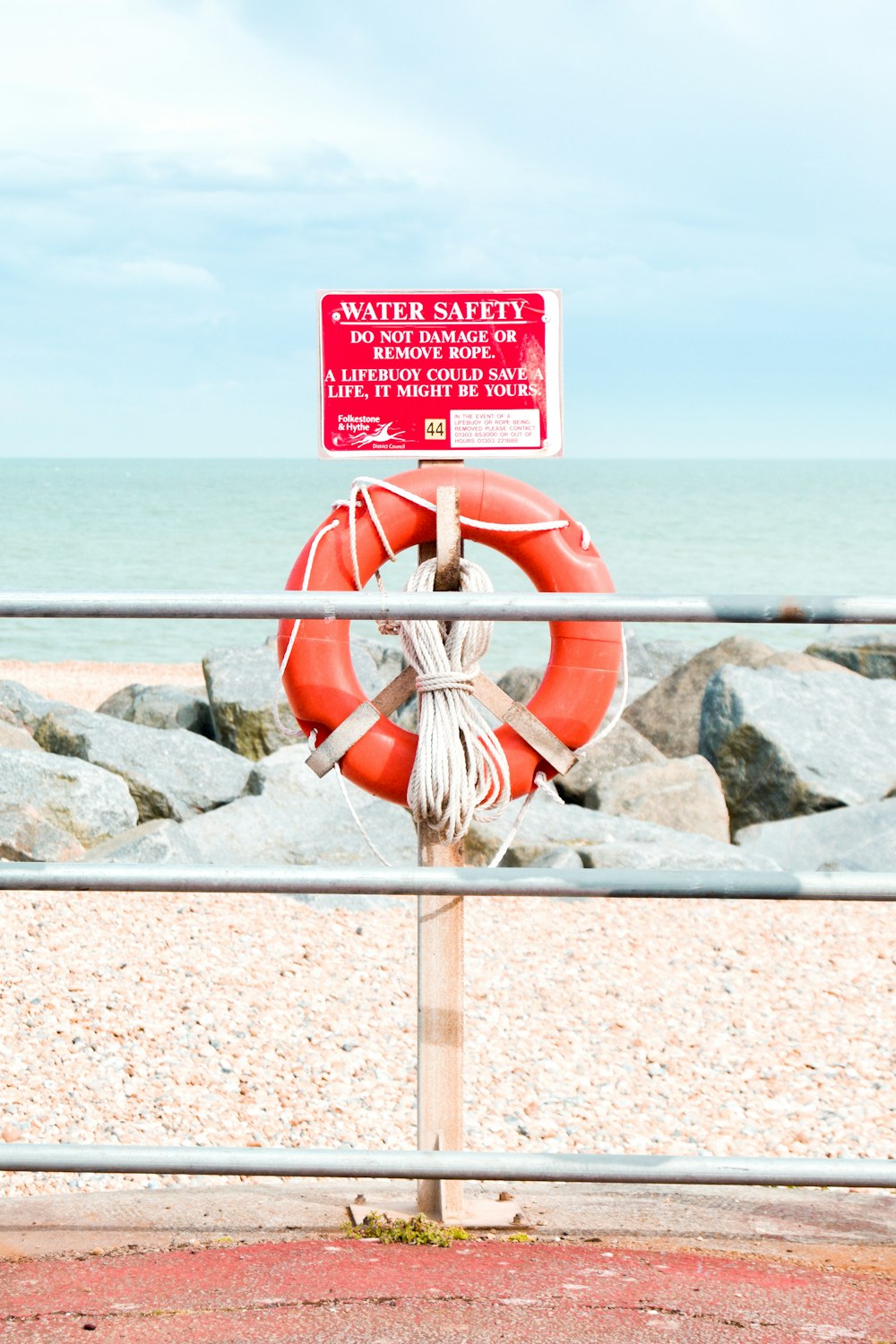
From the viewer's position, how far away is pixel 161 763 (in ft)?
22.9

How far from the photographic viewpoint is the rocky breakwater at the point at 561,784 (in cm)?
550

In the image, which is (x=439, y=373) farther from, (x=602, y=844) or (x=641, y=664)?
(x=641, y=664)

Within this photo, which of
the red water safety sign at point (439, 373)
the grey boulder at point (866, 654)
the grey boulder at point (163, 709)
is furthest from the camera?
the grey boulder at point (866, 654)

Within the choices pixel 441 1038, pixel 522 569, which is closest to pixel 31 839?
pixel 522 569

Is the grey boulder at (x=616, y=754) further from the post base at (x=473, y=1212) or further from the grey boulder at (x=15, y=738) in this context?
the post base at (x=473, y=1212)

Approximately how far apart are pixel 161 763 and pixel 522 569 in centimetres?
473

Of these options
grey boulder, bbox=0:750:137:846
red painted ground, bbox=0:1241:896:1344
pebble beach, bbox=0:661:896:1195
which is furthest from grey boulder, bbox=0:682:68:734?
red painted ground, bbox=0:1241:896:1344

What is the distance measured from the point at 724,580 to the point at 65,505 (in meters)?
36.9

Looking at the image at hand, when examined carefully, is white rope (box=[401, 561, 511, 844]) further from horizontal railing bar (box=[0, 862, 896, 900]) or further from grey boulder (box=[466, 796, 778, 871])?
grey boulder (box=[466, 796, 778, 871])

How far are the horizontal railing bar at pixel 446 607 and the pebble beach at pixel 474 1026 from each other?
67.4 inches

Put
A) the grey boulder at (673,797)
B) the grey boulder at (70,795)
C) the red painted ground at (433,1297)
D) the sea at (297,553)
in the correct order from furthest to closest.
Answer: the sea at (297,553)
the grey boulder at (673,797)
the grey boulder at (70,795)
the red painted ground at (433,1297)

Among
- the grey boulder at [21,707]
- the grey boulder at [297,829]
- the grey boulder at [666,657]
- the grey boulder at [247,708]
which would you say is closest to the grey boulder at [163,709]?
the grey boulder at [247,708]

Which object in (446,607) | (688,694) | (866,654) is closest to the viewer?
(446,607)

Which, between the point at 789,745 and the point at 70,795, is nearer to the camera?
the point at 70,795
